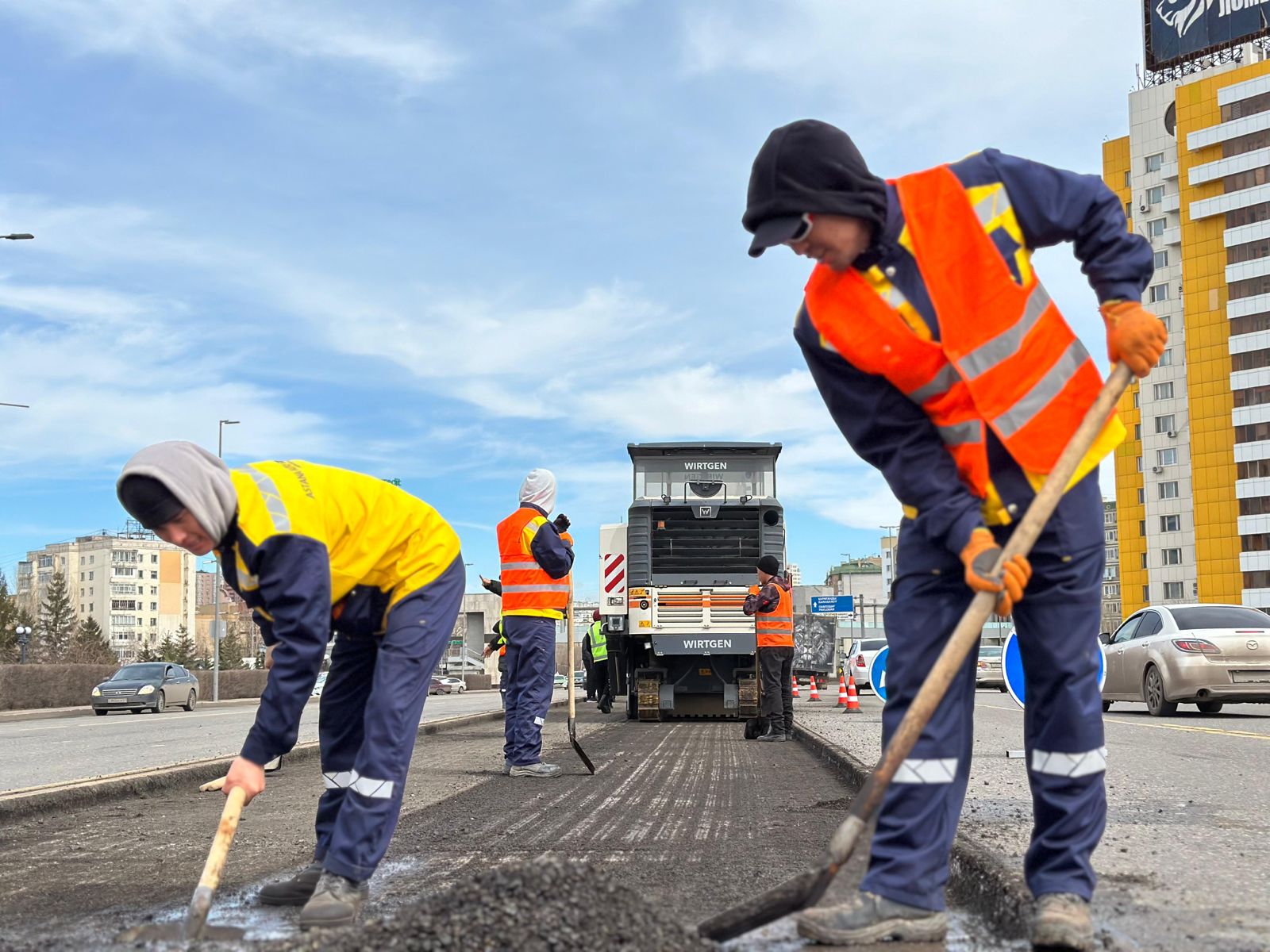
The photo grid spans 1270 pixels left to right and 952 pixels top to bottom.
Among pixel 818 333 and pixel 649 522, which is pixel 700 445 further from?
pixel 818 333

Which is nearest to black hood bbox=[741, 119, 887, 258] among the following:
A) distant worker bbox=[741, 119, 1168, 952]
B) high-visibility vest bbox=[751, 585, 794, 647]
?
distant worker bbox=[741, 119, 1168, 952]

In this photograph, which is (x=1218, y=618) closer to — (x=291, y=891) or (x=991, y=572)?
(x=991, y=572)

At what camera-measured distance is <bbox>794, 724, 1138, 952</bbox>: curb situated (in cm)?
298

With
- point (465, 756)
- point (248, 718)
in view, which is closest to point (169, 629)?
point (248, 718)

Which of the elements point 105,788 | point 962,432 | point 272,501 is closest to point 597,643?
point 105,788

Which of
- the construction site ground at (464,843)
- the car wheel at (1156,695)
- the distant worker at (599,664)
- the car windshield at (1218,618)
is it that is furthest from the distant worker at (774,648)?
the distant worker at (599,664)

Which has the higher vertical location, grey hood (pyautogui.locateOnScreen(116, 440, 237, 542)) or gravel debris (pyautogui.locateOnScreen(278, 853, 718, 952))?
grey hood (pyautogui.locateOnScreen(116, 440, 237, 542))

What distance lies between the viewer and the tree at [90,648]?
63.0 metres

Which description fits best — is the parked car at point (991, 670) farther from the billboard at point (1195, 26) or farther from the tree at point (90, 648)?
the billboard at point (1195, 26)

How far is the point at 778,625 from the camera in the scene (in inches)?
479

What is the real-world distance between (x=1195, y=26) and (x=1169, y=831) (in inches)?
3089

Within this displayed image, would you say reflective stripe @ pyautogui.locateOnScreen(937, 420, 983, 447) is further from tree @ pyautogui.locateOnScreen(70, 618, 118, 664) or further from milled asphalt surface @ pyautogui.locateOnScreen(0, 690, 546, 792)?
tree @ pyautogui.locateOnScreen(70, 618, 118, 664)

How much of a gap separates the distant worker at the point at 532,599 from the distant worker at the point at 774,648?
3.90m

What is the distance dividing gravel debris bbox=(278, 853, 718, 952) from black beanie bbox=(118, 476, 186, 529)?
1.11 meters
